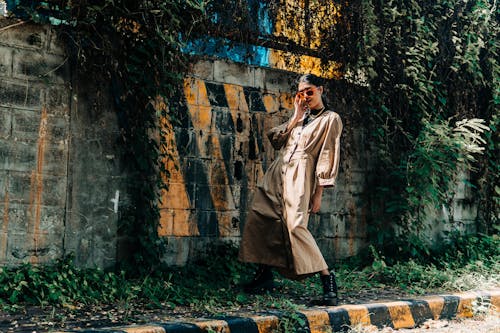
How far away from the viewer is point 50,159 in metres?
5.54

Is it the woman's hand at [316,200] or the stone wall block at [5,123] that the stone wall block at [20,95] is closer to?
the stone wall block at [5,123]

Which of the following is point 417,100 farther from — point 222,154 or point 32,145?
point 32,145

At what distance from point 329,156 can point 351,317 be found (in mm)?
1240

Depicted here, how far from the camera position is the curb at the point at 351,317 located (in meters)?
4.30

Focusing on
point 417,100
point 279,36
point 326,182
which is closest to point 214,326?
point 326,182

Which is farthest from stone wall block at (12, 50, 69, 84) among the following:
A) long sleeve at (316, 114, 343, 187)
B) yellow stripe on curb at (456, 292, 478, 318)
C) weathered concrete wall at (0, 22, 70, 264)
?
yellow stripe on curb at (456, 292, 478, 318)

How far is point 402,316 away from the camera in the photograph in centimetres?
557

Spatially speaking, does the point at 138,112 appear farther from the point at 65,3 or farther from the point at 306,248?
the point at 306,248

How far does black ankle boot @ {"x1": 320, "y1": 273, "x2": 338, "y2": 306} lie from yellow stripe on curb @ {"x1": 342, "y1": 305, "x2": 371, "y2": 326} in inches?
3.9

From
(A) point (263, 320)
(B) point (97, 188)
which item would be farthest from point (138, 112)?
(A) point (263, 320)

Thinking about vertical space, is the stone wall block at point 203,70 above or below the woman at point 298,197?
above

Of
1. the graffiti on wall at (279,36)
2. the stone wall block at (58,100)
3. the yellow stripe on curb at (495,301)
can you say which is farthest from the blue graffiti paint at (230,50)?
the yellow stripe on curb at (495,301)

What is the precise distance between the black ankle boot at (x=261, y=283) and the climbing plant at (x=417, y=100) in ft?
7.88

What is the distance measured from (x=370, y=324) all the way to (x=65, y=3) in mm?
3579
